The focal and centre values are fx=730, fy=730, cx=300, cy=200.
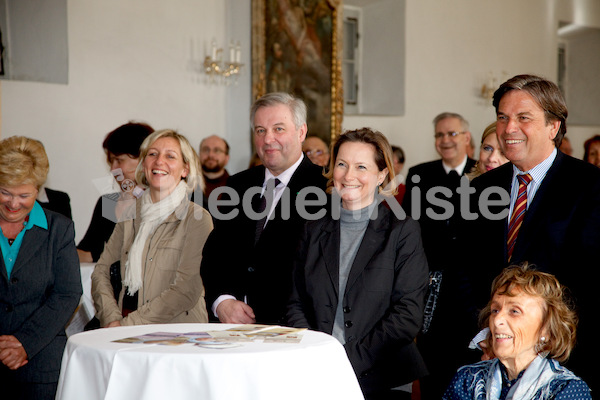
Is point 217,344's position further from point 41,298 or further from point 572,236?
point 572,236

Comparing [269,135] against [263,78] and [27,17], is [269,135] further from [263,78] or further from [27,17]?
[263,78]

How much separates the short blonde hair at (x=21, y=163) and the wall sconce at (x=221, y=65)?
17.2ft

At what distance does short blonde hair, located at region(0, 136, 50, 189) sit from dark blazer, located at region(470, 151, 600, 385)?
2.16 metres

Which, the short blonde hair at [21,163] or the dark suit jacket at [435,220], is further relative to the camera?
the dark suit jacket at [435,220]

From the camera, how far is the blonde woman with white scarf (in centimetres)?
370

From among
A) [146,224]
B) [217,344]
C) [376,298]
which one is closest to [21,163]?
[146,224]

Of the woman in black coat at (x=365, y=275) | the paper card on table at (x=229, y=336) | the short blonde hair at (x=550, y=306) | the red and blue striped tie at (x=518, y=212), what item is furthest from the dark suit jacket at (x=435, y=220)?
the paper card on table at (x=229, y=336)

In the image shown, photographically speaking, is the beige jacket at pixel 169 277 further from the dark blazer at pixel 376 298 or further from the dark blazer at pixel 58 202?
the dark blazer at pixel 58 202

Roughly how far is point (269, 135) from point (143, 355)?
68.0 inches

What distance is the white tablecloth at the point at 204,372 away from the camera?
224cm

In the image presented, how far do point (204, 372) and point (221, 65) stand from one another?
264 inches

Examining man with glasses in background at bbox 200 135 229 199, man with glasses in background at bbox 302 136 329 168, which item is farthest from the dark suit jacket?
man with glasses in background at bbox 200 135 229 199

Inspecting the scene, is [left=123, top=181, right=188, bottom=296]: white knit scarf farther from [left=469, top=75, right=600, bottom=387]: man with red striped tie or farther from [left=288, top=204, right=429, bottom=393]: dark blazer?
[left=469, top=75, right=600, bottom=387]: man with red striped tie

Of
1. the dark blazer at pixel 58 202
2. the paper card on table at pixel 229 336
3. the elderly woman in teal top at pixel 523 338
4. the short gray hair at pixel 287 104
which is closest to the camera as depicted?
the paper card on table at pixel 229 336
